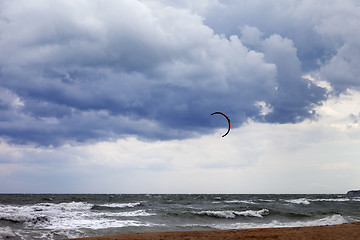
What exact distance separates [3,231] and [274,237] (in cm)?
1419

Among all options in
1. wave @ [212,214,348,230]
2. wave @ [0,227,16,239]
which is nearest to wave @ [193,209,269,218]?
wave @ [212,214,348,230]

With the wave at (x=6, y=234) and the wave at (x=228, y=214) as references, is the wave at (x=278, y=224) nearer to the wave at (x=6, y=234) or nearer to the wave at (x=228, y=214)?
the wave at (x=228, y=214)

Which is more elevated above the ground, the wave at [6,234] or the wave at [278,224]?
the wave at [6,234]

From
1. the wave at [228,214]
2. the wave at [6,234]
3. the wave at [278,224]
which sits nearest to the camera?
the wave at [6,234]

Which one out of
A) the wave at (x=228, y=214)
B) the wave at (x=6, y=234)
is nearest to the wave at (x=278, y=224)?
the wave at (x=228, y=214)

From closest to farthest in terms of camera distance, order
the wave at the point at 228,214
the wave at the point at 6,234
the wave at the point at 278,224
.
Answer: the wave at the point at 6,234 < the wave at the point at 278,224 < the wave at the point at 228,214

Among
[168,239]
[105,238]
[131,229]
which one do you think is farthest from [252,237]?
Answer: [131,229]

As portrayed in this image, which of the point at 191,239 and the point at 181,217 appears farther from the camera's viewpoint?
the point at 181,217

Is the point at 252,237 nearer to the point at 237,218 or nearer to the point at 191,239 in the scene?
the point at 191,239

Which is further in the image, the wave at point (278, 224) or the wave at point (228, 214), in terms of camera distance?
the wave at point (228, 214)

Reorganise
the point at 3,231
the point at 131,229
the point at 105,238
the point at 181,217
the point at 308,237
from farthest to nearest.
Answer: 1. the point at 181,217
2. the point at 131,229
3. the point at 3,231
4. the point at 105,238
5. the point at 308,237

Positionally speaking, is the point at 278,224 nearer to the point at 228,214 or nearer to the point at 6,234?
the point at 228,214

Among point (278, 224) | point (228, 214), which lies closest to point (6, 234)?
point (278, 224)

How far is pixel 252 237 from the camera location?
12.4 meters
